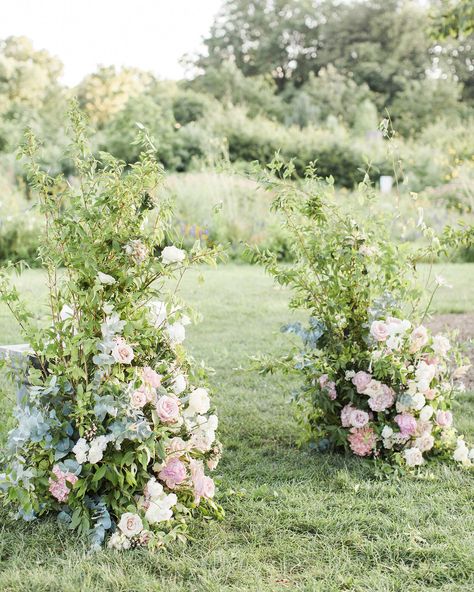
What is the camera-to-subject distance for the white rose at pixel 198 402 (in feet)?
9.12

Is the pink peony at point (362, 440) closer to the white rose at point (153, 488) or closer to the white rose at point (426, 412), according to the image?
the white rose at point (426, 412)

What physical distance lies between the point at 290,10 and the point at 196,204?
2950 cm

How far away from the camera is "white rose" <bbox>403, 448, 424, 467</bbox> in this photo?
324 cm

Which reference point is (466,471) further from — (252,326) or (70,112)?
(252,326)

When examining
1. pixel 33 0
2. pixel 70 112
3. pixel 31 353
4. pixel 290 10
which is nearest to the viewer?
pixel 70 112

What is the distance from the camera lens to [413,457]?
10.6 ft

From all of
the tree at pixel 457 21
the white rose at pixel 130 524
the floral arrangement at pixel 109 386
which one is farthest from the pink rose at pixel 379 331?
the tree at pixel 457 21

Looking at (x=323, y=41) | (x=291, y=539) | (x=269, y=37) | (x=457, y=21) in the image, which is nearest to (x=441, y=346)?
(x=291, y=539)

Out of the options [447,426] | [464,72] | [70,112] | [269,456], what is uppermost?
[70,112]

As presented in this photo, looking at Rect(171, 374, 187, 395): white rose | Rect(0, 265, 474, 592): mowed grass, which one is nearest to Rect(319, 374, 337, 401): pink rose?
Rect(0, 265, 474, 592): mowed grass

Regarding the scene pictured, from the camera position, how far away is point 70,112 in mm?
2695

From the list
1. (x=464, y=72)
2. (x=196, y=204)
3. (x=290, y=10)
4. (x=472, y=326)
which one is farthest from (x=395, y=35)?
(x=472, y=326)

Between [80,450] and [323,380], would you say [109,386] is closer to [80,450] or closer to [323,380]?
[80,450]

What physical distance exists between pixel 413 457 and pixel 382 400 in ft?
0.91
